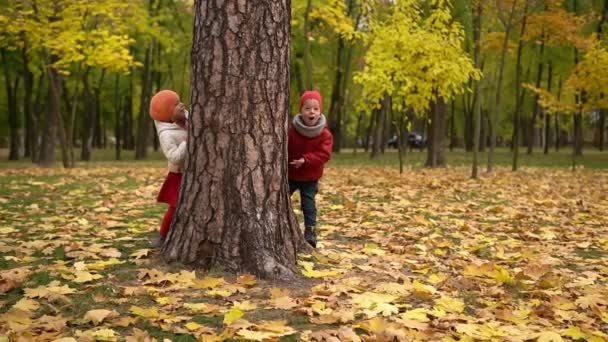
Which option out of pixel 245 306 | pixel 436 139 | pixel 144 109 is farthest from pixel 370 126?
pixel 245 306

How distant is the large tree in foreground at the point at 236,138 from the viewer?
4.16 meters

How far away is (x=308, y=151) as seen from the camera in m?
5.14

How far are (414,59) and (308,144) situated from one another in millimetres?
9417

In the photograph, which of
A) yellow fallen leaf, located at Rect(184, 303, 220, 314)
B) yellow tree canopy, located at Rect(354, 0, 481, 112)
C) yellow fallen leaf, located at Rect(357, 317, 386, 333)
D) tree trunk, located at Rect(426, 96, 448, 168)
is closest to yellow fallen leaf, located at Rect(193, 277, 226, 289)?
yellow fallen leaf, located at Rect(184, 303, 220, 314)

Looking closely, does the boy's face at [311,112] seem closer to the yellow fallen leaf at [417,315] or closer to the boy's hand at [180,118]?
the boy's hand at [180,118]

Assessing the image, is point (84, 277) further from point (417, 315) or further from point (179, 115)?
point (417, 315)

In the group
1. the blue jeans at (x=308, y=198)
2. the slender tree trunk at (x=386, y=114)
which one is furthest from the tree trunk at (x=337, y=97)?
the blue jeans at (x=308, y=198)

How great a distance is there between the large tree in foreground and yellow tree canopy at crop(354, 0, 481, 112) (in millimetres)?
9467

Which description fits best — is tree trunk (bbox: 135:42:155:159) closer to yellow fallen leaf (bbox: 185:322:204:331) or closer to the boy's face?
the boy's face

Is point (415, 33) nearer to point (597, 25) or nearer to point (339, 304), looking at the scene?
point (339, 304)

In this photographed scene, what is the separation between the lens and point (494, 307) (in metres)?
3.75

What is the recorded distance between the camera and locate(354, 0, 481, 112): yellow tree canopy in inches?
534

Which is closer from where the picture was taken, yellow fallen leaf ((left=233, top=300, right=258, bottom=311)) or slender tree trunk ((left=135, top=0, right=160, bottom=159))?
yellow fallen leaf ((left=233, top=300, right=258, bottom=311))

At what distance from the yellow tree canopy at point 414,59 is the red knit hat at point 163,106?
9.00 meters
